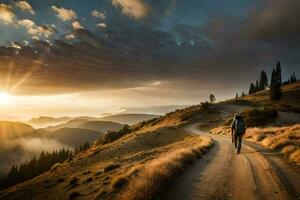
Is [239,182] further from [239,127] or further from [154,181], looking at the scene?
[239,127]

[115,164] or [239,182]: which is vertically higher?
[239,182]

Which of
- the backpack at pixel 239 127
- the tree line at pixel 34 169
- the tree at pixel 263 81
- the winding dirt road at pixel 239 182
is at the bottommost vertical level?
the tree line at pixel 34 169

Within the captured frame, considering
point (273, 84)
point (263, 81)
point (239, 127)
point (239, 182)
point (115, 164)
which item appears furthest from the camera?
point (263, 81)

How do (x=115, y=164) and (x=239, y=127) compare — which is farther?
(x=115, y=164)

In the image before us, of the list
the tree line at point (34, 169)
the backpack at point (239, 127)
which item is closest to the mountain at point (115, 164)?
the backpack at point (239, 127)

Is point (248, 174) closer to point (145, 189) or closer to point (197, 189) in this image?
point (197, 189)

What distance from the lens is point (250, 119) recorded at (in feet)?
180

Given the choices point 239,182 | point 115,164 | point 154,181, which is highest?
point 154,181

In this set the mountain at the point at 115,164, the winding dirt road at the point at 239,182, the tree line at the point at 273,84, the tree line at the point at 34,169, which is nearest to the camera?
the winding dirt road at the point at 239,182

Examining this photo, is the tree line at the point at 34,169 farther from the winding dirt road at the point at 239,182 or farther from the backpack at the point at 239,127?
the winding dirt road at the point at 239,182

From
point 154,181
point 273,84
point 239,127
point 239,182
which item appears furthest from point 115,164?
point 273,84

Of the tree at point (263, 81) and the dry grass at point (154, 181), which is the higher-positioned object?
the tree at point (263, 81)

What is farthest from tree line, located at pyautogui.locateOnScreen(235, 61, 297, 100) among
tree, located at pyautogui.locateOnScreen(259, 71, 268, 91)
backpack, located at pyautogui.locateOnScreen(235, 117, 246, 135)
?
backpack, located at pyautogui.locateOnScreen(235, 117, 246, 135)

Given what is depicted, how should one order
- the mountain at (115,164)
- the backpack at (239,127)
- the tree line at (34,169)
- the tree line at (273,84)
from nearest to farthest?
the mountain at (115,164) → the backpack at (239,127) → the tree line at (273,84) → the tree line at (34,169)
